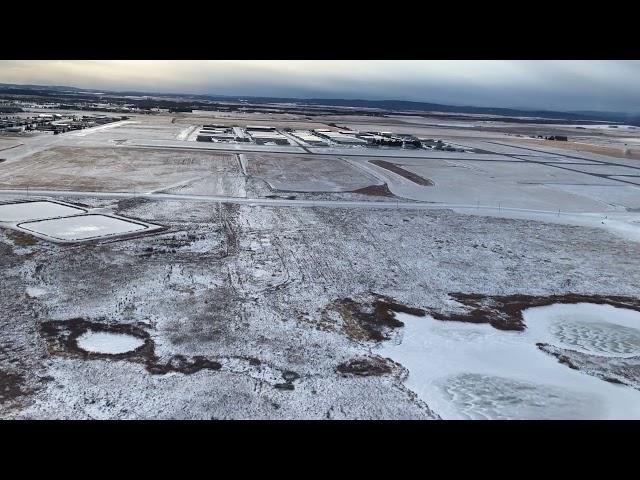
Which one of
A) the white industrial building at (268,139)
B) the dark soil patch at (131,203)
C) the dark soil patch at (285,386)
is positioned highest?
the white industrial building at (268,139)

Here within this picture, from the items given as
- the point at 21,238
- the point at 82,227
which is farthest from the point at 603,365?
the point at 21,238

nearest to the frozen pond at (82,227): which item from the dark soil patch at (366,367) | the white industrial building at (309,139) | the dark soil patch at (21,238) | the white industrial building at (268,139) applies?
the dark soil patch at (21,238)

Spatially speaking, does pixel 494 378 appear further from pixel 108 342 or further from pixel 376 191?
pixel 376 191

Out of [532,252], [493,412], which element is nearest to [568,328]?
[493,412]

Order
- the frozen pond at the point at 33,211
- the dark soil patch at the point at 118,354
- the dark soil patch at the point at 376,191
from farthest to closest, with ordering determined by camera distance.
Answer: the dark soil patch at the point at 376,191 < the frozen pond at the point at 33,211 < the dark soil patch at the point at 118,354

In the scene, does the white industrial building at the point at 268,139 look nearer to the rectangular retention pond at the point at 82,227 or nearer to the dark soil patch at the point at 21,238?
the rectangular retention pond at the point at 82,227
